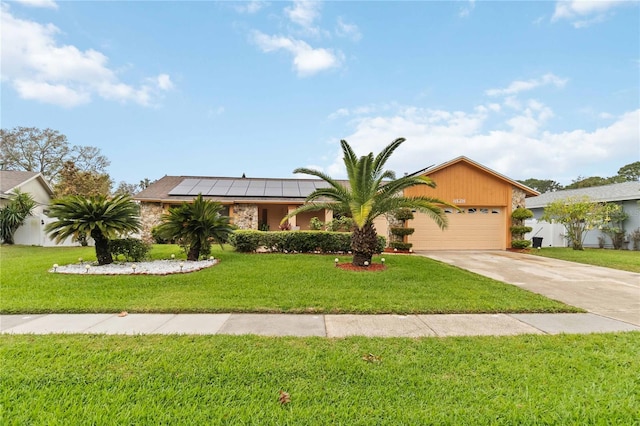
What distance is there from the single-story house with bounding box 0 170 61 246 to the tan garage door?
1685cm

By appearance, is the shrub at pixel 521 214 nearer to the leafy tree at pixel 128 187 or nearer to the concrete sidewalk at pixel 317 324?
the concrete sidewalk at pixel 317 324

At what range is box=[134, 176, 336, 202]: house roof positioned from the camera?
17.3m

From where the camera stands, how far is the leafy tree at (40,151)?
26.0 meters

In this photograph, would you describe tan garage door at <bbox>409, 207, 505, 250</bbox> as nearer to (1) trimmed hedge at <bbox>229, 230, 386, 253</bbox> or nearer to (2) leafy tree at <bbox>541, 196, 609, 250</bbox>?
(2) leafy tree at <bbox>541, 196, 609, 250</bbox>

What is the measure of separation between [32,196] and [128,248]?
14568 mm

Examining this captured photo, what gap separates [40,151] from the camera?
27.1 m

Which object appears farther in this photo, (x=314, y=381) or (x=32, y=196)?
(x=32, y=196)

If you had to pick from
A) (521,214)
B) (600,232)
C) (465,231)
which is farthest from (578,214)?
(465,231)

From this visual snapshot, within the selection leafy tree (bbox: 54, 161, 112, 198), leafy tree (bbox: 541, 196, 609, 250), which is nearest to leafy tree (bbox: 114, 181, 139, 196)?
leafy tree (bbox: 54, 161, 112, 198)

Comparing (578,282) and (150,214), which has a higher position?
(150,214)

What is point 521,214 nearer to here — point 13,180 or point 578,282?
point 578,282

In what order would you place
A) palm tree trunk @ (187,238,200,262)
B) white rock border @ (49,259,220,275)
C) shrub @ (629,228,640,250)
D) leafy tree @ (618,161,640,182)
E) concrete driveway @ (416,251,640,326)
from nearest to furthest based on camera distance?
concrete driveway @ (416,251,640,326) → white rock border @ (49,259,220,275) → palm tree trunk @ (187,238,200,262) → shrub @ (629,228,640,250) → leafy tree @ (618,161,640,182)

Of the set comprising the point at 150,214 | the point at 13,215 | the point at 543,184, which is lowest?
the point at 13,215

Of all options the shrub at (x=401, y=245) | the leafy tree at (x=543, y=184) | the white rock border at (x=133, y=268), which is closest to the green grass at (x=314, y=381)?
the white rock border at (x=133, y=268)
